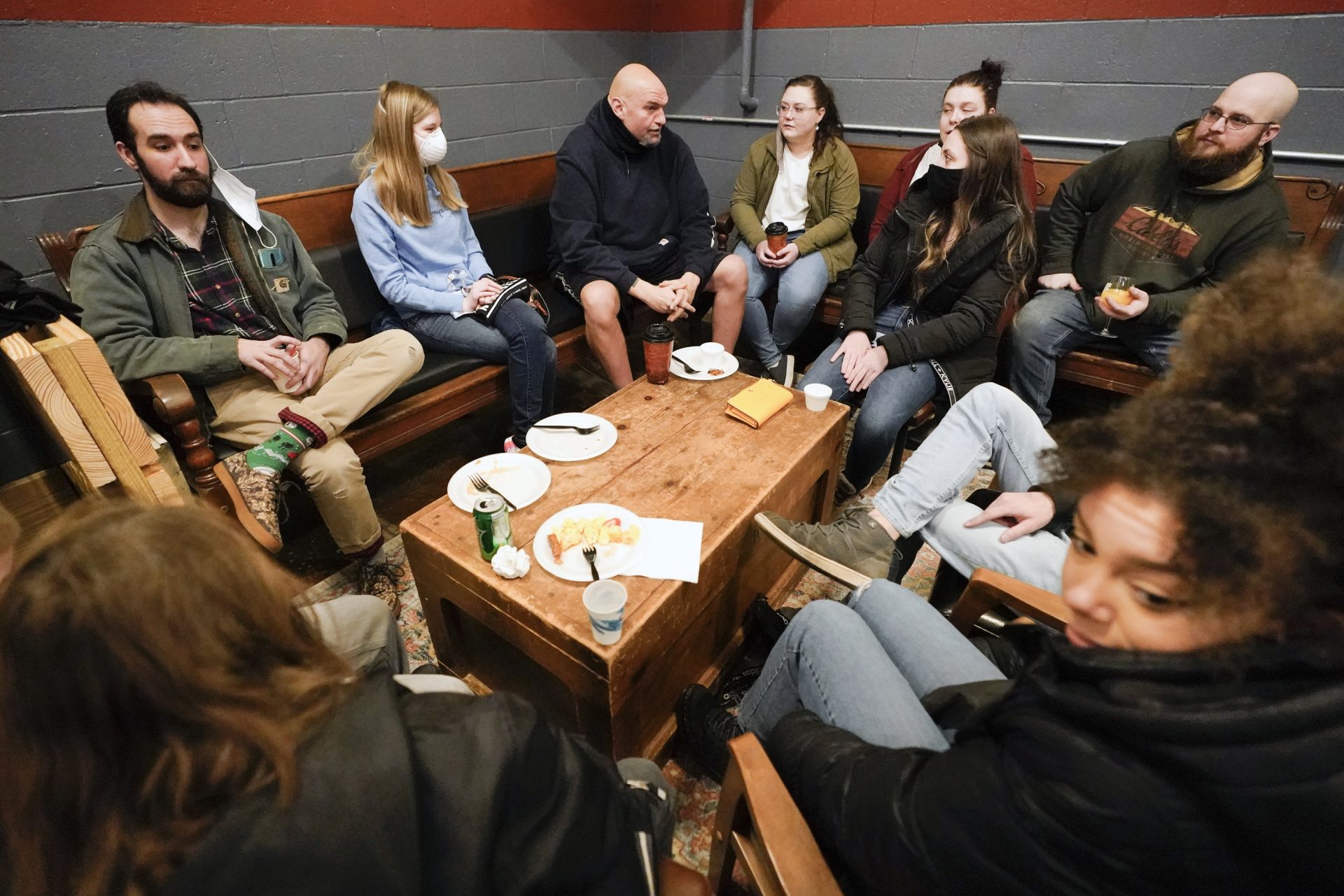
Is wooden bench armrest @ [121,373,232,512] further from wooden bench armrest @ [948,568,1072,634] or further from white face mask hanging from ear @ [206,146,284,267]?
wooden bench armrest @ [948,568,1072,634]

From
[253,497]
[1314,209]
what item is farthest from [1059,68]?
[253,497]

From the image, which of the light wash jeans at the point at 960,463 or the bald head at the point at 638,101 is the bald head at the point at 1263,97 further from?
the bald head at the point at 638,101

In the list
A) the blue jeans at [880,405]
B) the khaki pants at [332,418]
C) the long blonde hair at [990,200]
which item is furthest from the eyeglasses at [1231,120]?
the khaki pants at [332,418]

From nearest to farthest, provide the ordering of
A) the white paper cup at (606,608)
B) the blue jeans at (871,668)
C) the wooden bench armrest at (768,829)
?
the wooden bench armrest at (768,829) → the blue jeans at (871,668) → the white paper cup at (606,608)

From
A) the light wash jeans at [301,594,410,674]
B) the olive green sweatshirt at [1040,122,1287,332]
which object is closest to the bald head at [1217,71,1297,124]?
the olive green sweatshirt at [1040,122,1287,332]

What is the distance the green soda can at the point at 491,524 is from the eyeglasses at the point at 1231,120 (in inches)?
105

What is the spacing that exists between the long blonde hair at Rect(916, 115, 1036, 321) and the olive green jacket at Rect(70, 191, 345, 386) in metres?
2.34

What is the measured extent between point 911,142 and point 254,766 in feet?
12.3

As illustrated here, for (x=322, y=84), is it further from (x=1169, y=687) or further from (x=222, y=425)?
(x=1169, y=687)

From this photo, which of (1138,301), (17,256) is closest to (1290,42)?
(1138,301)

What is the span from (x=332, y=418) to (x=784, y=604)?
1.51 metres

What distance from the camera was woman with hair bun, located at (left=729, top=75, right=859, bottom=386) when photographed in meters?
2.88

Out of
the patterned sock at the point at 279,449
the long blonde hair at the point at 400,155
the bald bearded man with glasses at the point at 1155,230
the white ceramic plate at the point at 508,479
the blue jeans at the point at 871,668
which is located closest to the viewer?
the blue jeans at the point at 871,668

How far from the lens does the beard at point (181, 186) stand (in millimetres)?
1819
